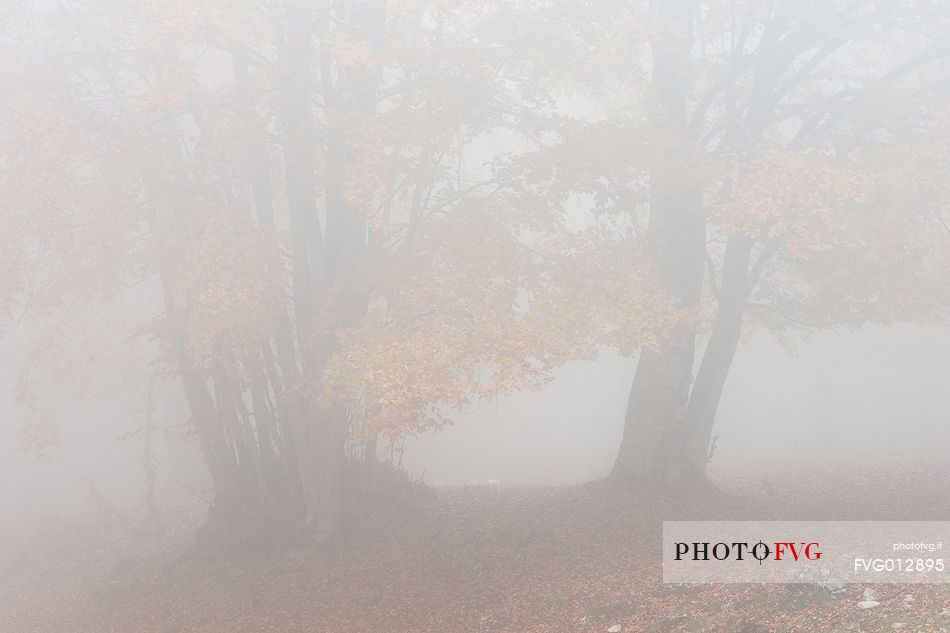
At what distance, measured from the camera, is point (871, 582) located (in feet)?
24.8

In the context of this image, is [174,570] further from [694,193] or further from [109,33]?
[694,193]

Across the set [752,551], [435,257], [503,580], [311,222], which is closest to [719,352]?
[752,551]

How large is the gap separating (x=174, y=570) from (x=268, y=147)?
701cm

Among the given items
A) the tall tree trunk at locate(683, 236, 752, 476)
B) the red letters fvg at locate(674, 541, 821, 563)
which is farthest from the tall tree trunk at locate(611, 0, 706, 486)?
the red letters fvg at locate(674, 541, 821, 563)

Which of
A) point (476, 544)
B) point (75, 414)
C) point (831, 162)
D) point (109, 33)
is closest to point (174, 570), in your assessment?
point (476, 544)

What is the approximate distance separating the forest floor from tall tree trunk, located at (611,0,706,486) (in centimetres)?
70

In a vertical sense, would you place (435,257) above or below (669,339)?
above

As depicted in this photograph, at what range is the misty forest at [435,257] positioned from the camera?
10.6m

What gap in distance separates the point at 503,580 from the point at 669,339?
5113 millimetres

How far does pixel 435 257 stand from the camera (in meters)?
11.5

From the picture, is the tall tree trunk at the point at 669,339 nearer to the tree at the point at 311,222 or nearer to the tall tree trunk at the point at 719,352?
the tall tree trunk at the point at 719,352

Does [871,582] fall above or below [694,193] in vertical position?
below

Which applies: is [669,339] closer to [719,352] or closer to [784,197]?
[719,352]

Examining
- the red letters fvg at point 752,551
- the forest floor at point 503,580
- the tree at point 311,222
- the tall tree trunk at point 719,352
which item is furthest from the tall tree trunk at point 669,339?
the red letters fvg at point 752,551
